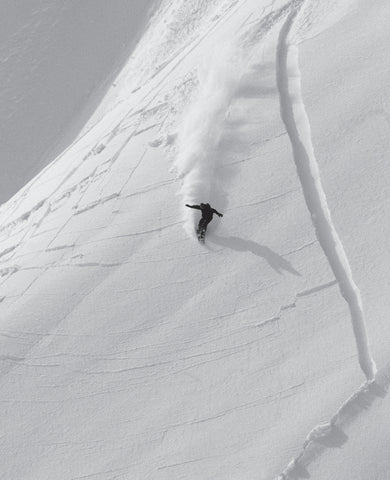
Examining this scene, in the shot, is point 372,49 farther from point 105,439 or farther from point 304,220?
point 105,439

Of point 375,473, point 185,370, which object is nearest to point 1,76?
point 185,370

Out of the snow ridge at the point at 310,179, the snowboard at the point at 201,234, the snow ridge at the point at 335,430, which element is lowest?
the snow ridge at the point at 335,430

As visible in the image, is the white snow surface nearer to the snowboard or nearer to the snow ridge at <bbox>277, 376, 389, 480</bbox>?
the snow ridge at <bbox>277, 376, 389, 480</bbox>

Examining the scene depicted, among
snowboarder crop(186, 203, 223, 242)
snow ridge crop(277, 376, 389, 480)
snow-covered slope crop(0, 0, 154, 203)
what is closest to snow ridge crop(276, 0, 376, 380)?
snow ridge crop(277, 376, 389, 480)

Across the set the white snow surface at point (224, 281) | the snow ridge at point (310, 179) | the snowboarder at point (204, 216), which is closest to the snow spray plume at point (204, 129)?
the white snow surface at point (224, 281)

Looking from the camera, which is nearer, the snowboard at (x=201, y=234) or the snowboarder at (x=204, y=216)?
the snowboarder at (x=204, y=216)

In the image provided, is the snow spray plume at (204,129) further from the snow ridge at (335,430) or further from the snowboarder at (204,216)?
the snow ridge at (335,430)
